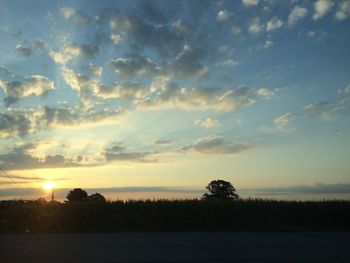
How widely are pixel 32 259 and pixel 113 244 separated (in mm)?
5201

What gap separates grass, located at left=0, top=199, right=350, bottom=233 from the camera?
34188mm

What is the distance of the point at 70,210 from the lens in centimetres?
3466

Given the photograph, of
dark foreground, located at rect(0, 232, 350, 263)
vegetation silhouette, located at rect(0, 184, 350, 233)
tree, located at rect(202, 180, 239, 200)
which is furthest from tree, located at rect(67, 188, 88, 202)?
dark foreground, located at rect(0, 232, 350, 263)

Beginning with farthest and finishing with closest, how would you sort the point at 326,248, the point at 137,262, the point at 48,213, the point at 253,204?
the point at 253,204 → the point at 48,213 → the point at 326,248 → the point at 137,262

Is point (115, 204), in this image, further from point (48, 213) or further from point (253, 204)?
point (253, 204)

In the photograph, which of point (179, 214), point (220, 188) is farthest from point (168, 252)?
point (220, 188)

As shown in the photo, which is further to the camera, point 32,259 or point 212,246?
point 212,246

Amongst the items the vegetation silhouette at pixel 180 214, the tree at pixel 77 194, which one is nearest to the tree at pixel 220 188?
the tree at pixel 77 194

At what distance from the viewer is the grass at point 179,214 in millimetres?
34188

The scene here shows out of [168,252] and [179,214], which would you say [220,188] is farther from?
[168,252]

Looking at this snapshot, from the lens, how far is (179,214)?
35.5m

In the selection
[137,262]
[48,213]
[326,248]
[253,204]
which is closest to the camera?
[137,262]

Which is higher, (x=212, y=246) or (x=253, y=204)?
(x=253, y=204)

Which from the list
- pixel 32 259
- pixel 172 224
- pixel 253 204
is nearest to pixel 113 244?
pixel 32 259
